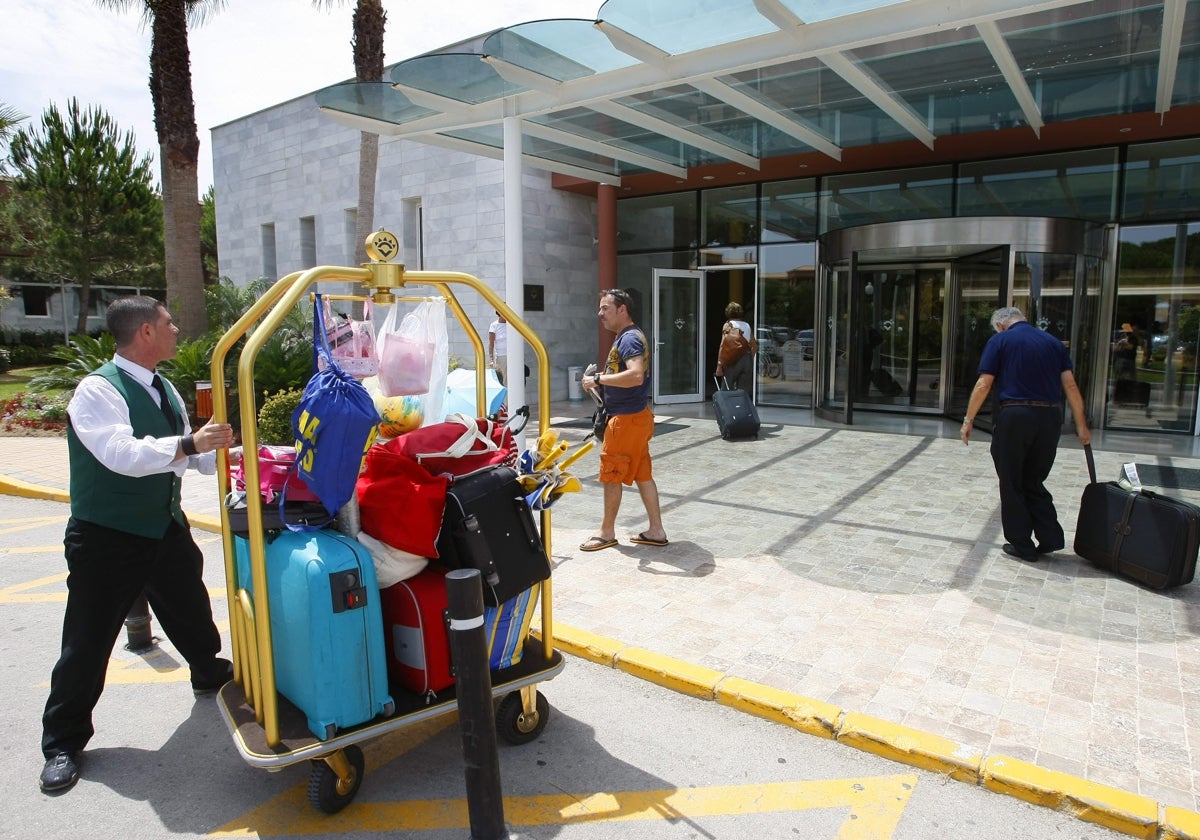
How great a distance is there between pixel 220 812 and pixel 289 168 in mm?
18047

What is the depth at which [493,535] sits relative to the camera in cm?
284

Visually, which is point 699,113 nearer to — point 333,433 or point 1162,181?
point 1162,181

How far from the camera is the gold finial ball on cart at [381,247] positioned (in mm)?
2893

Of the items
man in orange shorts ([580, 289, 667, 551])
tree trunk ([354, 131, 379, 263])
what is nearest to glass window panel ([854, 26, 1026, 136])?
man in orange shorts ([580, 289, 667, 551])

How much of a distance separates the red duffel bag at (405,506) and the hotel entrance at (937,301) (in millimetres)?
9289

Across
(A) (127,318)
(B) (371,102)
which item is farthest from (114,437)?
(B) (371,102)

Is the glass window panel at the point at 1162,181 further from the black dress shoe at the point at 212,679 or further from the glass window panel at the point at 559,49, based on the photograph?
the black dress shoe at the point at 212,679

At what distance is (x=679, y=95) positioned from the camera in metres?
8.30

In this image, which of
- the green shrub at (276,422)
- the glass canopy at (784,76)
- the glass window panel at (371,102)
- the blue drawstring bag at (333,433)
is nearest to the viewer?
the blue drawstring bag at (333,433)

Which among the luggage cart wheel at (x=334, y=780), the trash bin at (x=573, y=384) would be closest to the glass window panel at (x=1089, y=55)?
the luggage cart wheel at (x=334, y=780)

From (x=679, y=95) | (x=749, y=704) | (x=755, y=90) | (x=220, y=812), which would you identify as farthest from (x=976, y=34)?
(x=220, y=812)

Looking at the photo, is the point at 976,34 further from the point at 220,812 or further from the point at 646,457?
the point at 220,812

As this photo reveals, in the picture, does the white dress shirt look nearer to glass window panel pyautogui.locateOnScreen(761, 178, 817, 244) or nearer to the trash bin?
the trash bin

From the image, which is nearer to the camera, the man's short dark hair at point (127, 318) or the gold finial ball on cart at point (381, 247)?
the gold finial ball on cart at point (381, 247)
